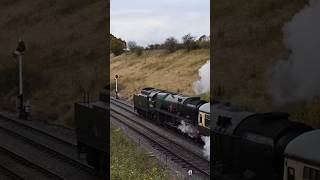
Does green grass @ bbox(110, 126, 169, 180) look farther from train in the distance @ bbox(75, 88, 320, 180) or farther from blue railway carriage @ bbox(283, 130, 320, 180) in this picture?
blue railway carriage @ bbox(283, 130, 320, 180)

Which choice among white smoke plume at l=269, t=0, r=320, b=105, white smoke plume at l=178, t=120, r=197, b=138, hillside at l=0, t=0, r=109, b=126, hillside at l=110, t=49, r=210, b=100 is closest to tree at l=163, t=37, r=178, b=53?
hillside at l=110, t=49, r=210, b=100

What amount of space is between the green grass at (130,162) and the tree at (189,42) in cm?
249

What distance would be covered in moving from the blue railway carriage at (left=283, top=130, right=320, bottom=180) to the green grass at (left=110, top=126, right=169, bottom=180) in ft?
8.36

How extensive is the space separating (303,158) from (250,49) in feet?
Answer: 14.0

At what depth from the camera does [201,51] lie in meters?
9.73

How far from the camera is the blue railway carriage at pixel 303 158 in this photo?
8506 mm

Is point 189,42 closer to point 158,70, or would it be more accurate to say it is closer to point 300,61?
point 158,70

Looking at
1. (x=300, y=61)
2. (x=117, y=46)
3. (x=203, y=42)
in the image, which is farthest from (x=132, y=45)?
(x=300, y=61)

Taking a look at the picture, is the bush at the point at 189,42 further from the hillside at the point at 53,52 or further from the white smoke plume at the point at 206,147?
the hillside at the point at 53,52

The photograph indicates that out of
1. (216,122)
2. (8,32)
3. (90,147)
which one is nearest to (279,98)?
(216,122)

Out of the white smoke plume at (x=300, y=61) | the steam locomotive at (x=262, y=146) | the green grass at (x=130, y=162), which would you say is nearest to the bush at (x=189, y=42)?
the steam locomotive at (x=262, y=146)

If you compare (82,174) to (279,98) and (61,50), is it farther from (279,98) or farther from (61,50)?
(61,50)

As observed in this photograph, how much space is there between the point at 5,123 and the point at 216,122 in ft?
43.9

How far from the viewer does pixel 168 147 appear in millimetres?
10031
